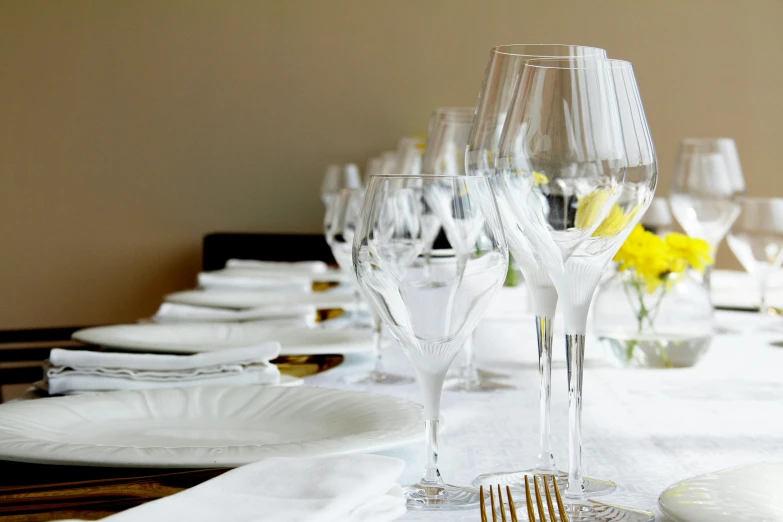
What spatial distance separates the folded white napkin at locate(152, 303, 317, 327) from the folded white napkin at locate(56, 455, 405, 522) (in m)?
0.84

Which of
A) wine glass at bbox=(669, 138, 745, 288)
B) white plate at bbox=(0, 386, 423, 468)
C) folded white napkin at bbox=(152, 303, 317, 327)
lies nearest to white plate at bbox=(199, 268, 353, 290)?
folded white napkin at bbox=(152, 303, 317, 327)

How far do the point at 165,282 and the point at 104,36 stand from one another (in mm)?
1128

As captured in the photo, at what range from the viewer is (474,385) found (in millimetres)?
1061

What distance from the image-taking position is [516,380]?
111 centimetres

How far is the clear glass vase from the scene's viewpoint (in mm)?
1211

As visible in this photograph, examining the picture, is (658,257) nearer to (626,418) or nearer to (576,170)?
(626,418)

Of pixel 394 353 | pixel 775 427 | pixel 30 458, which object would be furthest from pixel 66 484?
pixel 394 353

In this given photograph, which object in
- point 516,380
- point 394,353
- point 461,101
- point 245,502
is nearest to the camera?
point 245,502

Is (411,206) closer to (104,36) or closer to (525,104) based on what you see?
(525,104)

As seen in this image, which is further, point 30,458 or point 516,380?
point 516,380

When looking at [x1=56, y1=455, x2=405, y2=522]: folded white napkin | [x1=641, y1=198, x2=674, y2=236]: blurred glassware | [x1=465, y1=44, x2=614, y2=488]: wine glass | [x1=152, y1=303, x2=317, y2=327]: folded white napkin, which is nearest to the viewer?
[x1=56, y1=455, x2=405, y2=522]: folded white napkin

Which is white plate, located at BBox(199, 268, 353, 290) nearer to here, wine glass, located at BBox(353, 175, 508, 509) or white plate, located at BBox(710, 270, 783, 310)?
white plate, located at BBox(710, 270, 783, 310)

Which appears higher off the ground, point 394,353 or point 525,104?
point 525,104

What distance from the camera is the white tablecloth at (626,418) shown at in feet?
2.36
